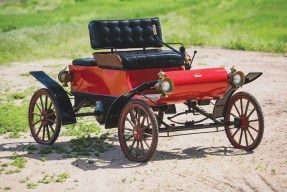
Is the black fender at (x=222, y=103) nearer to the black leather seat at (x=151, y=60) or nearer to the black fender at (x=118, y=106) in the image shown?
the black leather seat at (x=151, y=60)

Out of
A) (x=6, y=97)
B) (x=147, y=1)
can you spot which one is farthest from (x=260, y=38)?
(x=147, y=1)

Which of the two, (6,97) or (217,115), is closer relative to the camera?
(217,115)

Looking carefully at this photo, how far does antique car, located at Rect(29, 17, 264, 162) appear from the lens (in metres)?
9.58

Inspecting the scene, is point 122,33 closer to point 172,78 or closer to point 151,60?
point 151,60

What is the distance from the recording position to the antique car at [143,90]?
31.4ft

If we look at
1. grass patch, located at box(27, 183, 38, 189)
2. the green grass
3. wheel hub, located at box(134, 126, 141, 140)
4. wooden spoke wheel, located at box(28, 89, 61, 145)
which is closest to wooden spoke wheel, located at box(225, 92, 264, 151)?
wheel hub, located at box(134, 126, 141, 140)

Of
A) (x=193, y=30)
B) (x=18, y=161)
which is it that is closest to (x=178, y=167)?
(x=18, y=161)

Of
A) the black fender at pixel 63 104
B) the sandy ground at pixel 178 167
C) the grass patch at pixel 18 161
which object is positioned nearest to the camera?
the sandy ground at pixel 178 167

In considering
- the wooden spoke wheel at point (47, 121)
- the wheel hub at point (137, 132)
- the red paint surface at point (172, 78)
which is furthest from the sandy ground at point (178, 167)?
the red paint surface at point (172, 78)

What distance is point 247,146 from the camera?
10.3m

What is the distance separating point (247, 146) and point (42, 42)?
21.9 m

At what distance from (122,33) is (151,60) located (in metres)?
1.32

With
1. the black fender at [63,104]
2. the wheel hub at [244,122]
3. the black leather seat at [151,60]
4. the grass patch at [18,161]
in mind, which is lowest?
the grass patch at [18,161]

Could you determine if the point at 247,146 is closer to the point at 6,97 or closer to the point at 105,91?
the point at 105,91
